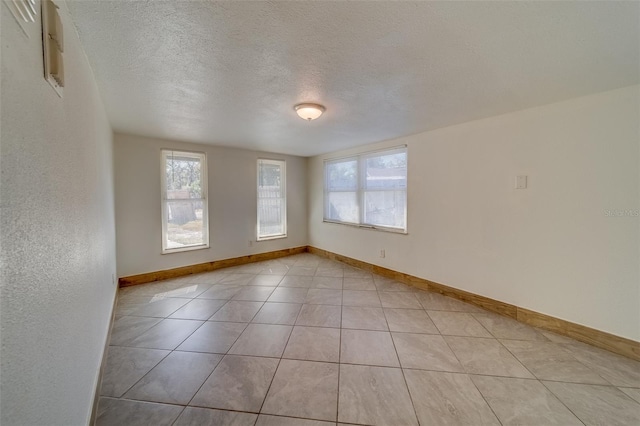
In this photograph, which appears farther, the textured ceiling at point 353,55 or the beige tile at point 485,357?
the beige tile at point 485,357

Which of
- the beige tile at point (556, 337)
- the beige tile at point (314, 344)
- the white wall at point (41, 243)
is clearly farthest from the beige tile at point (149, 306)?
the beige tile at point (556, 337)

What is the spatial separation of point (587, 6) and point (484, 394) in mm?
2256

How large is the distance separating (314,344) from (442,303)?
176 centimetres

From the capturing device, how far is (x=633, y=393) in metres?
1.64

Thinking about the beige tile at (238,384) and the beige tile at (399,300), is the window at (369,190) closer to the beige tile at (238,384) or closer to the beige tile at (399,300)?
the beige tile at (399,300)

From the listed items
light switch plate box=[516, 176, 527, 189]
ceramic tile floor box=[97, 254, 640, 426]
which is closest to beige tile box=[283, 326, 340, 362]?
ceramic tile floor box=[97, 254, 640, 426]

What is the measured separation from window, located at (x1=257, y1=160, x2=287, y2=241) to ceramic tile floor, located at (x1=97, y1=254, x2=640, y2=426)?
7.13ft

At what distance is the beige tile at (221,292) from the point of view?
3160mm

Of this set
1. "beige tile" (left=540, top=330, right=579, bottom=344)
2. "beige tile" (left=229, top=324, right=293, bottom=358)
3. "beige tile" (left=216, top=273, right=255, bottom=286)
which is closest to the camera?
"beige tile" (left=229, top=324, right=293, bottom=358)

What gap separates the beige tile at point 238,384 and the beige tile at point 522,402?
1480 mm

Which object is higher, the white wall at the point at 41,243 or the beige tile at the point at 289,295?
the white wall at the point at 41,243

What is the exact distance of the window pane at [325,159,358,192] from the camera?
14.9 feet

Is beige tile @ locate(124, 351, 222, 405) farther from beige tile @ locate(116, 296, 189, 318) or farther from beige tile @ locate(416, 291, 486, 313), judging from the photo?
beige tile @ locate(416, 291, 486, 313)

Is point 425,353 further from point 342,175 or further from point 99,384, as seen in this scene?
point 342,175
